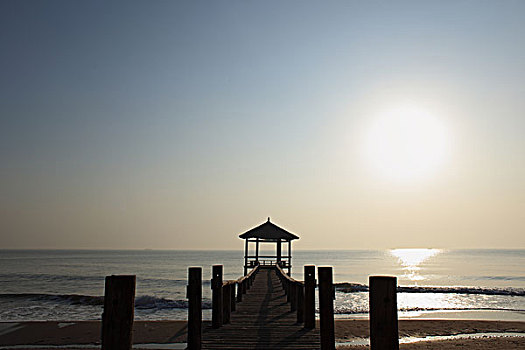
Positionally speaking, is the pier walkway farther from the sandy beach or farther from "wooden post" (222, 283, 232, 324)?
the sandy beach

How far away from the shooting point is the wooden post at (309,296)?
8984 millimetres

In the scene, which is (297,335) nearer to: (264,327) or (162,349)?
(264,327)

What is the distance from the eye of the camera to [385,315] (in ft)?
12.5

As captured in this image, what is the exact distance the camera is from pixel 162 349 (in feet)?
47.0

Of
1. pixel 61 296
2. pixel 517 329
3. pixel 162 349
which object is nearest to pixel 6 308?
pixel 61 296

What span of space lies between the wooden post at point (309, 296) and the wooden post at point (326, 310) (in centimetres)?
125

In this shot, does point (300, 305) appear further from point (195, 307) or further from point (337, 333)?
point (337, 333)

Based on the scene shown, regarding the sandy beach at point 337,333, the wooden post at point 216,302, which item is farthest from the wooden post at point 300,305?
the sandy beach at point 337,333

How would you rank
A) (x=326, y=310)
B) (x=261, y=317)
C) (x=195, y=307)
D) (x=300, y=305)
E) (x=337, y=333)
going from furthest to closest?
(x=337, y=333)
(x=261, y=317)
(x=300, y=305)
(x=195, y=307)
(x=326, y=310)

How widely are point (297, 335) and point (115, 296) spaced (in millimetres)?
5342

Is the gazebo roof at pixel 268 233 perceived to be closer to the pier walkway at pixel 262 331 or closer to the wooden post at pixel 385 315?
the pier walkway at pixel 262 331

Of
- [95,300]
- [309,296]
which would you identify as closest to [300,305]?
[309,296]

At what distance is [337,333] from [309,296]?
901 cm

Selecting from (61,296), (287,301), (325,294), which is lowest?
(61,296)
